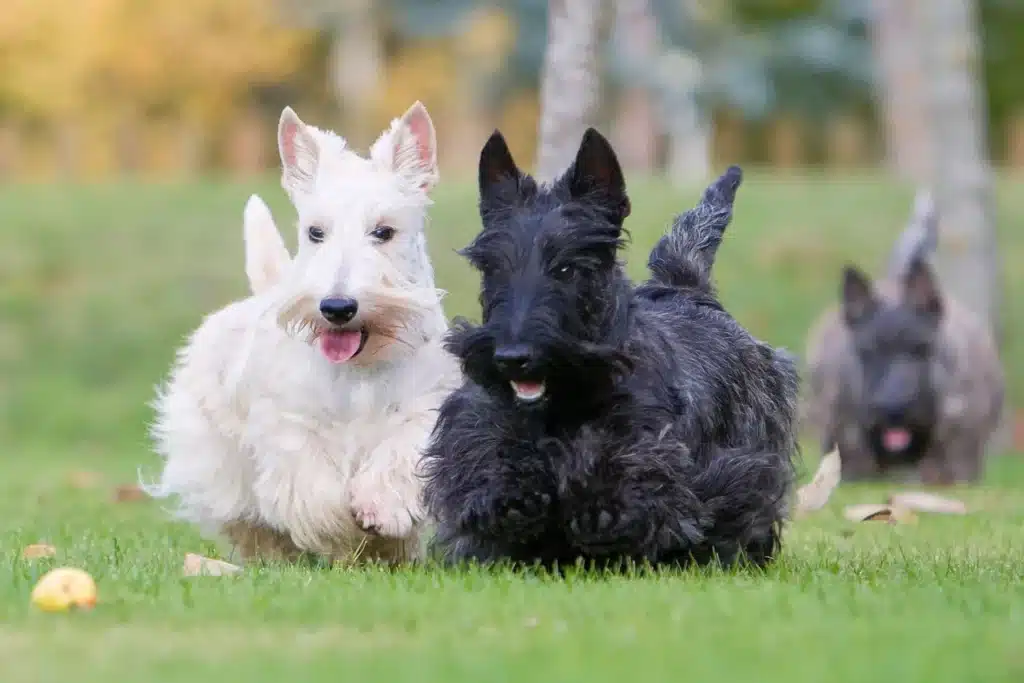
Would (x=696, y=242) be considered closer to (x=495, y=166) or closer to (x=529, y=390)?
(x=495, y=166)

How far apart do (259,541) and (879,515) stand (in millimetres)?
3279

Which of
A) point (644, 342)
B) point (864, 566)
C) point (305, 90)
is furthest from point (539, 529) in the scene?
point (305, 90)

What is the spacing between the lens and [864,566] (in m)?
6.29

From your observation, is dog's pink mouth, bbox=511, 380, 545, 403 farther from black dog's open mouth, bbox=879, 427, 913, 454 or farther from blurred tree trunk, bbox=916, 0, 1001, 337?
blurred tree trunk, bbox=916, 0, 1001, 337

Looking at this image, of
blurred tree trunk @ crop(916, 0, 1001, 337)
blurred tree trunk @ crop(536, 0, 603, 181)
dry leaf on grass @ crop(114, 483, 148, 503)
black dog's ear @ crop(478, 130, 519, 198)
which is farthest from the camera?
blurred tree trunk @ crop(916, 0, 1001, 337)

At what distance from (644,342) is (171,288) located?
51.9 ft

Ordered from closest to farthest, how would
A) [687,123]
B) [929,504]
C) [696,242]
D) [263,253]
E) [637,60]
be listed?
[696,242] < [263,253] < [929,504] < [637,60] < [687,123]

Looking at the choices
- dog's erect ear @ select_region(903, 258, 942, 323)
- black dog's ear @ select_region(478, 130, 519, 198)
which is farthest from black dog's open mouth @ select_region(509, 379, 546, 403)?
dog's erect ear @ select_region(903, 258, 942, 323)

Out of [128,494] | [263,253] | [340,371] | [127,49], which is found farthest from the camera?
[127,49]

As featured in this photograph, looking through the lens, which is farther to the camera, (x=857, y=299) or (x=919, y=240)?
(x=919, y=240)

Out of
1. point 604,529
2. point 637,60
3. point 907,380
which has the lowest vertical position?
point 604,529

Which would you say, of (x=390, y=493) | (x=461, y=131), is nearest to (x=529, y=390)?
(x=390, y=493)

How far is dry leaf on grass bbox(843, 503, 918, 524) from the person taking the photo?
28.9 ft

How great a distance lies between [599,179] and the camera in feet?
19.4
